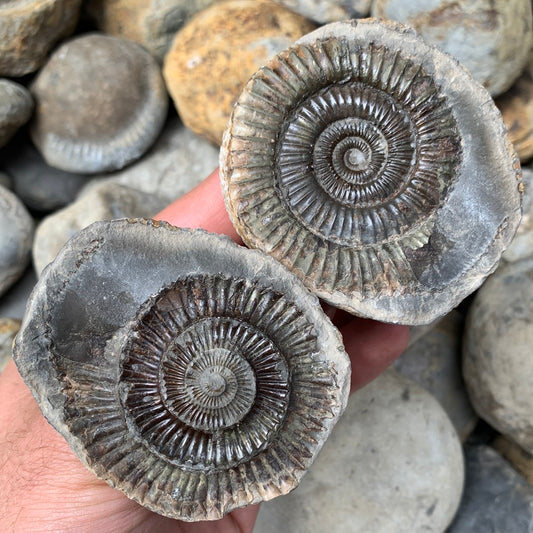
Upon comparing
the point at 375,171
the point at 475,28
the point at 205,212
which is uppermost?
the point at 475,28

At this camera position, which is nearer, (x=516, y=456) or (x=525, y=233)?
(x=525, y=233)

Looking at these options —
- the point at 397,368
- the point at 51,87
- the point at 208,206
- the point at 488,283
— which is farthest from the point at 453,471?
the point at 51,87

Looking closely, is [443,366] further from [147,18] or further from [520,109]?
[147,18]

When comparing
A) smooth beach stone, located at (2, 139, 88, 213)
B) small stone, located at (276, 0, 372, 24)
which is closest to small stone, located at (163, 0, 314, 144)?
small stone, located at (276, 0, 372, 24)

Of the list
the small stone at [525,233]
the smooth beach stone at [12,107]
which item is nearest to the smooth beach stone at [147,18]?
the smooth beach stone at [12,107]

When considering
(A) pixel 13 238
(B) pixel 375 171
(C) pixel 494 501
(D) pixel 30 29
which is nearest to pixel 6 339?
(A) pixel 13 238

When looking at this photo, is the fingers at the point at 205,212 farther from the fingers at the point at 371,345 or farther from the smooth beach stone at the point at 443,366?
the smooth beach stone at the point at 443,366
